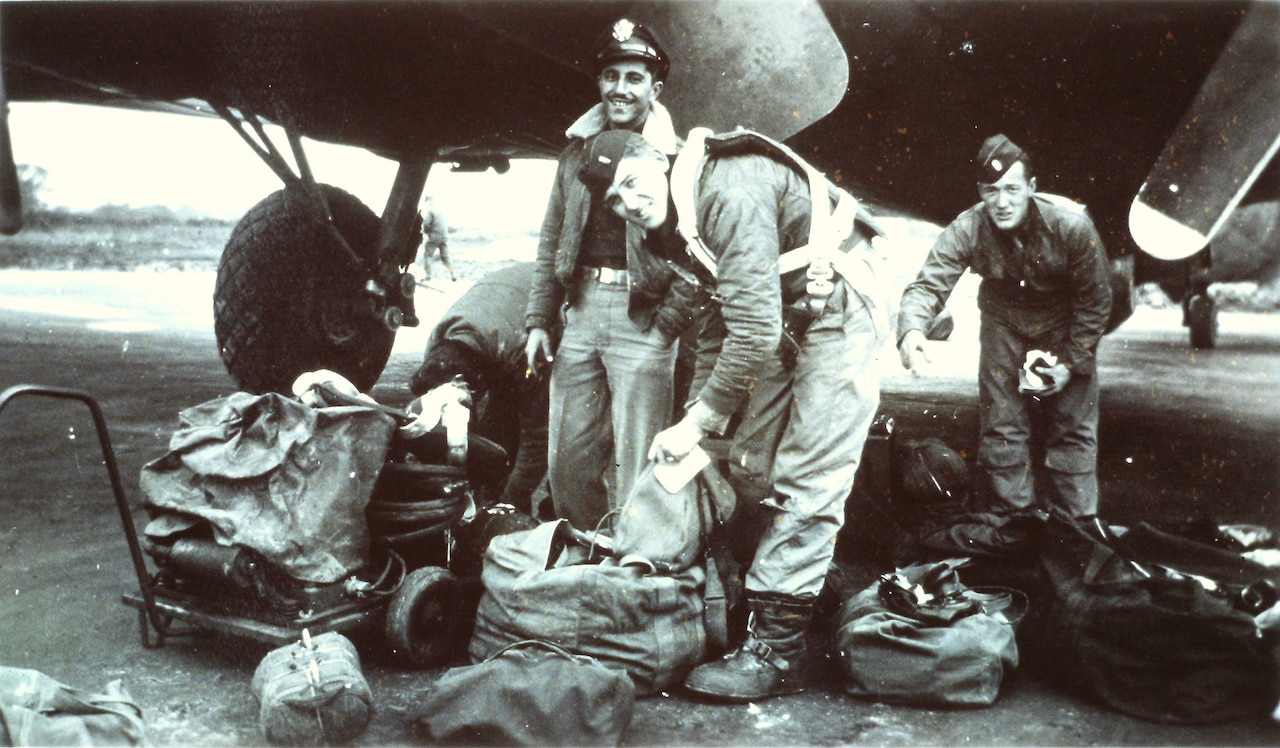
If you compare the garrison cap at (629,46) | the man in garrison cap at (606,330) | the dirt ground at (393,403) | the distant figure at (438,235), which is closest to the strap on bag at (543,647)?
the dirt ground at (393,403)

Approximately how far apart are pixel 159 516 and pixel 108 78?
4.05m

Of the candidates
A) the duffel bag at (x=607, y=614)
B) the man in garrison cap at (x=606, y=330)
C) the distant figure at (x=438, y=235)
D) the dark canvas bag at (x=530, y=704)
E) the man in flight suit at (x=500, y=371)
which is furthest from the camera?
the distant figure at (x=438, y=235)

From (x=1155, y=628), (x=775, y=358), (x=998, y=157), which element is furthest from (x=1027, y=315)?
(x=1155, y=628)

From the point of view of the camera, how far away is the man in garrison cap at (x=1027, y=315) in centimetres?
388

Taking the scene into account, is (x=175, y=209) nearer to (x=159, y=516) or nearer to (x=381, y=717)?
(x=159, y=516)

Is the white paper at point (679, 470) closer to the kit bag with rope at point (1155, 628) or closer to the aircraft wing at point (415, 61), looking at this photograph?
the kit bag with rope at point (1155, 628)

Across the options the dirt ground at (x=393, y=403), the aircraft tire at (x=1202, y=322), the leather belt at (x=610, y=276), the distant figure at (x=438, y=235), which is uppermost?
the distant figure at (x=438, y=235)

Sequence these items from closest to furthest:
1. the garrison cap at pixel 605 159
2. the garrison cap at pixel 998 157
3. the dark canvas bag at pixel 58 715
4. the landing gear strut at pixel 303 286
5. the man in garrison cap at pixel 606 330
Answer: the dark canvas bag at pixel 58 715
the garrison cap at pixel 605 159
the man in garrison cap at pixel 606 330
the garrison cap at pixel 998 157
the landing gear strut at pixel 303 286

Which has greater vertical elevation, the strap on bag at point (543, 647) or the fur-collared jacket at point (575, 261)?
the fur-collared jacket at point (575, 261)

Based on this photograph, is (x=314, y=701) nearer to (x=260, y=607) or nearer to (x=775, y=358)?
(x=260, y=607)

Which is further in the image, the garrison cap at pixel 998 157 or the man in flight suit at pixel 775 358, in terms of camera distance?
the garrison cap at pixel 998 157

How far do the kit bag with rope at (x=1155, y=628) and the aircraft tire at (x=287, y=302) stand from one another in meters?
4.17

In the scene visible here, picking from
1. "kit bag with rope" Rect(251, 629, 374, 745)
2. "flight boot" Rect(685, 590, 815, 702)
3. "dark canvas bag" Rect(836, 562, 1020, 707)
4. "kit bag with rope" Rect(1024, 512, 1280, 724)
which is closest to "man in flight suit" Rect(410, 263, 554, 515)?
"flight boot" Rect(685, 590, 815, 702)

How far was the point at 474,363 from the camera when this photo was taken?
416 centimetres
